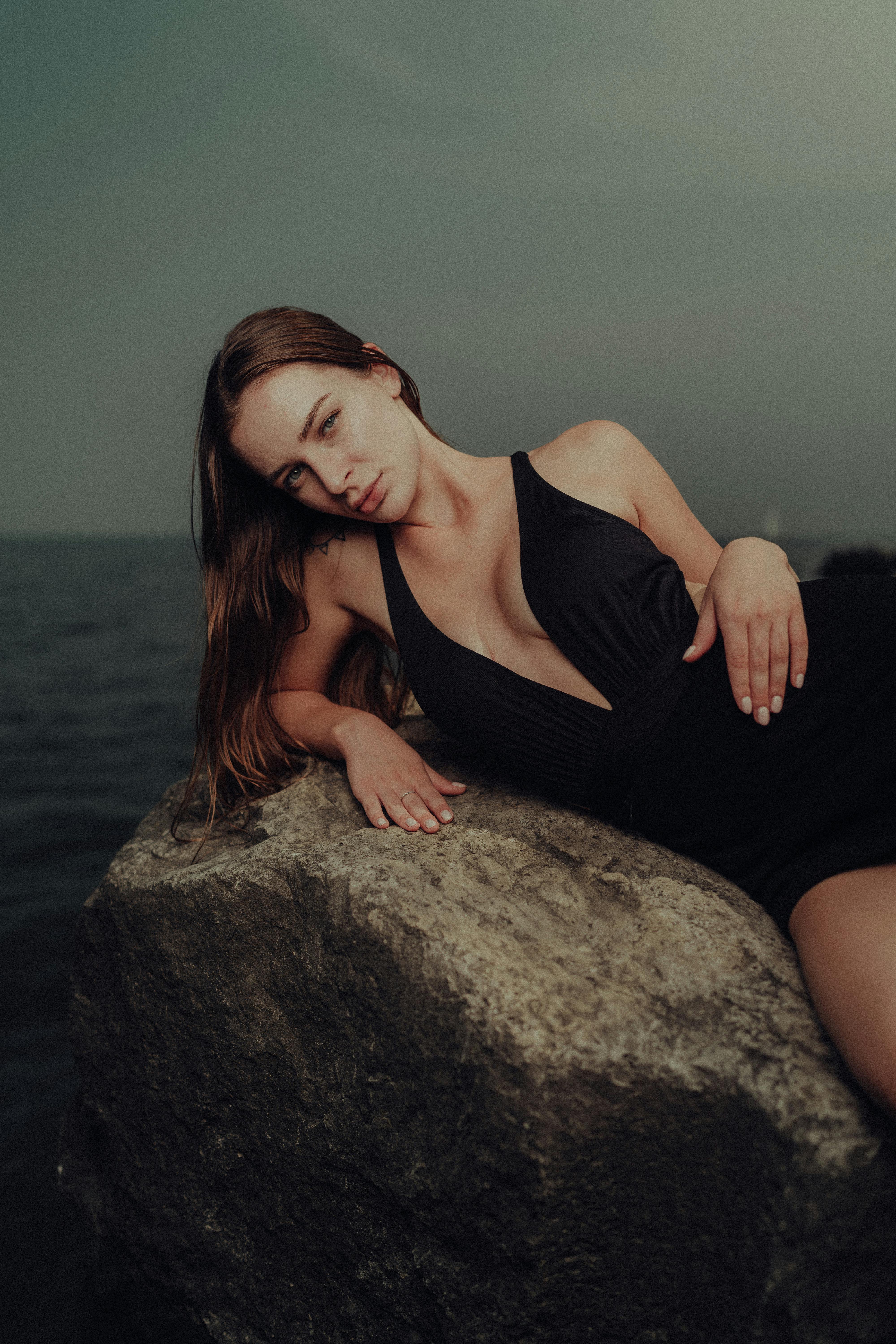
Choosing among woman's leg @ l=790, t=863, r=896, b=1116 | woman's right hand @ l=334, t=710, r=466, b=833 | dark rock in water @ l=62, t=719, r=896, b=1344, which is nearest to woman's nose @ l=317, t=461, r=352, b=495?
woman's right hand @ l=334, t=710, r=466, b=833

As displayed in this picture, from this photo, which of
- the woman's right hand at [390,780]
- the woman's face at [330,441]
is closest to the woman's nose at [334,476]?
the woman's face at [330,441]

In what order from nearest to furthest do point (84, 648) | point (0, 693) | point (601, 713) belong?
point (601, 713) → point (0, 693) → point (84, 648)

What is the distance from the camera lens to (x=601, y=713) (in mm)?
2074

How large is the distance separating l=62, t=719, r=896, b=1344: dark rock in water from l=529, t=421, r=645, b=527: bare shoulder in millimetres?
844

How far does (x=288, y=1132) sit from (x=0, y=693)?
900 centimetres

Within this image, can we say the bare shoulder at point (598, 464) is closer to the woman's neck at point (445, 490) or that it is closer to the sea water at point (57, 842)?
the woman's neck at point (445, 490)

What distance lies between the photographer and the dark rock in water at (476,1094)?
1.41 m

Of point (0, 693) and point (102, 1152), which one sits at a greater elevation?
point (102, 1152)

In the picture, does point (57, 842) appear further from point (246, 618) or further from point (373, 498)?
point (373, 498)

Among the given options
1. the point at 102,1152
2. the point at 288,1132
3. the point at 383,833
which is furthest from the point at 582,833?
the point at 102,1152

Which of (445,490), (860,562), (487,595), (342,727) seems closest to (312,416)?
(445,490)

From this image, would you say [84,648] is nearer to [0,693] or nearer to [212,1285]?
[0,693]

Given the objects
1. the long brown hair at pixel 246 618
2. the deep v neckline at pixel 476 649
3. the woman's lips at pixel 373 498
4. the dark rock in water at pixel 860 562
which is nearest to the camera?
the deep v neckline at pixel 476 649

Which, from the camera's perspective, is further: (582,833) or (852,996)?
(582,833)
